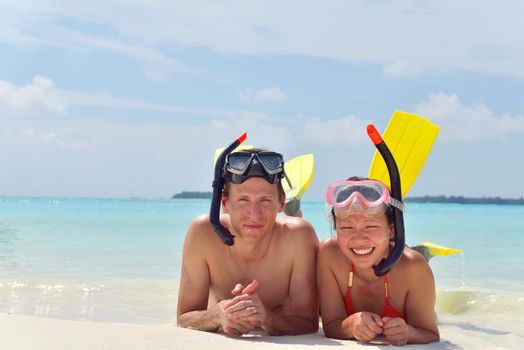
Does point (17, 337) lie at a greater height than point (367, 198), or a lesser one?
lesser

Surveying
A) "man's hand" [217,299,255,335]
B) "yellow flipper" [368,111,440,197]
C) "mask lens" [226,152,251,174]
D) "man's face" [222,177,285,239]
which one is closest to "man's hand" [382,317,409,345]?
"man's hand" [217,299,255,335]

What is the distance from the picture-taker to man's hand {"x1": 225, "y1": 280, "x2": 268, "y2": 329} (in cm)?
302

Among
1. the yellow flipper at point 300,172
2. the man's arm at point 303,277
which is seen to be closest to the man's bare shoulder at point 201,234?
the man's arm at point 303,277

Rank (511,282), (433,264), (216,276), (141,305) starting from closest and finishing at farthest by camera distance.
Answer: (216,276)
(141,305)
(511,282)
(433,264)

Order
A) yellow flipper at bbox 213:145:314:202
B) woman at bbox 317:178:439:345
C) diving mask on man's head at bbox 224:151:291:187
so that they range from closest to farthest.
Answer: woman at bbox 317:178:439:345, diving mask on man's head at bbox 224:151:291:187, yellow flipper at bbox 213:145:314:202

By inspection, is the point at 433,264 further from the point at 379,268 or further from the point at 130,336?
the point at 130,336

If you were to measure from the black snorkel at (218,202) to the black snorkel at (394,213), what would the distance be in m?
0.74

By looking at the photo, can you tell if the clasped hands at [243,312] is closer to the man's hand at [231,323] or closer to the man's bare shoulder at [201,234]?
the man's hand at [231,323]

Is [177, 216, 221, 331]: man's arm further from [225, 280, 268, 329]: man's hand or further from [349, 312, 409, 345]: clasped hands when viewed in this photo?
[349, 312, 409, 345]: clasped hands

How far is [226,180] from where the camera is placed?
10.9 feet

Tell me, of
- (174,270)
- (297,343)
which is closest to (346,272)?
(297,343)

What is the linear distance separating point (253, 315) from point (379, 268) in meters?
0.64

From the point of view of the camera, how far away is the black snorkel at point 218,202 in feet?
10.6

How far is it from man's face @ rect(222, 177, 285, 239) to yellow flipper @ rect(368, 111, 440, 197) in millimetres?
1381
